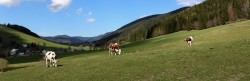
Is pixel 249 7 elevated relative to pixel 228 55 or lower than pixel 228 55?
elevated

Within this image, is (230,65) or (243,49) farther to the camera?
(243,49)

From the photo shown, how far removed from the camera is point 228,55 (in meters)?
44.6

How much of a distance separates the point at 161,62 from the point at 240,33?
223ft

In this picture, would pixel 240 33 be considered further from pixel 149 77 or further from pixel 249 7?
pixel 249 7

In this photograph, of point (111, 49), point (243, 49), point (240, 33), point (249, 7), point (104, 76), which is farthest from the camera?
point (249, 7)

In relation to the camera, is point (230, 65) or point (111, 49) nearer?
point (230, 65)

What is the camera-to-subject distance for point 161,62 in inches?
1738

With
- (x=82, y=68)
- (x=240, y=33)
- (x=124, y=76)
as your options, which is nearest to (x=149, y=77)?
(x=124, y=76)

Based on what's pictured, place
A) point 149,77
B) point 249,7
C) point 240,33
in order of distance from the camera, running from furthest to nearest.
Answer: point 249,7, point 240,33, point 149,77

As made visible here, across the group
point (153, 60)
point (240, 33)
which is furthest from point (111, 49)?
point (240, 33)

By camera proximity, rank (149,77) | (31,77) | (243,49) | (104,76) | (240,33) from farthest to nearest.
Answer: (240,33), (243,49), (31,77), (104,76), (149,77)

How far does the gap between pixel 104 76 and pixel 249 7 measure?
543 feet

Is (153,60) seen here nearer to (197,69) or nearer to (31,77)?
(197,69)

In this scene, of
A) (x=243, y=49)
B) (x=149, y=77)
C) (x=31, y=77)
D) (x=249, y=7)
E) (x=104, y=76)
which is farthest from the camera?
(x=249, y=7)
